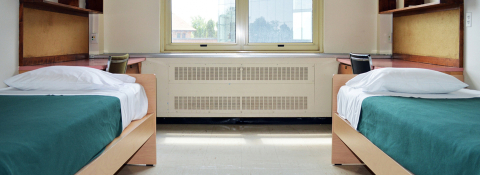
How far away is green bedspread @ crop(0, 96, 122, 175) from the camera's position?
116 cm

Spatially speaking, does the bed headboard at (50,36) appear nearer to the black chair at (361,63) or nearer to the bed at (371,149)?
the bed at (371,149)

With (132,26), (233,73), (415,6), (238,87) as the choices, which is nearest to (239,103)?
(238,87)

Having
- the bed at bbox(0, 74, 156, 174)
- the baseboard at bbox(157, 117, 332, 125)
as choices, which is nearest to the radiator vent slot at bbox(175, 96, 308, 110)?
the baseboard at bbox(157, 117, 332, 125)

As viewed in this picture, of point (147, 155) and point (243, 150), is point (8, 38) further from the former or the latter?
point (243, 150)

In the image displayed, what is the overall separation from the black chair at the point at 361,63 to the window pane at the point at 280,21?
42.7 inches

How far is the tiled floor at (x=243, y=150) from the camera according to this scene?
257cm

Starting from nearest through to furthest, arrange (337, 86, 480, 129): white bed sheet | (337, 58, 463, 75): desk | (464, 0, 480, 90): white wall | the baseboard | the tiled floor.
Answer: (337, 86, 480, 129): white bed sheet → the tiled floor → (464, 0, 480, 90): white wall → (337, 58, 463, 75): desk → the baseboard

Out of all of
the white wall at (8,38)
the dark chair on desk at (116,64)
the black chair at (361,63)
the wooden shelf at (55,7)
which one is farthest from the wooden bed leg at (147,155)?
the black chair at (361,63)

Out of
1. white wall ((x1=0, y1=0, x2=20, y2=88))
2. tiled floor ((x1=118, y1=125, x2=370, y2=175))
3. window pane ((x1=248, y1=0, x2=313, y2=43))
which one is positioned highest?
window pane ((x1=248, y1=0, x2=313, y2=43))

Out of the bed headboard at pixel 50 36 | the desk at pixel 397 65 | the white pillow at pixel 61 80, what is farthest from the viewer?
the bed headboard at pixel 50 36

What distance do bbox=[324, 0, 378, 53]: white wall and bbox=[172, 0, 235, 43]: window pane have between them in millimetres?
1039

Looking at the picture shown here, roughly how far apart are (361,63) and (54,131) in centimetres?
250

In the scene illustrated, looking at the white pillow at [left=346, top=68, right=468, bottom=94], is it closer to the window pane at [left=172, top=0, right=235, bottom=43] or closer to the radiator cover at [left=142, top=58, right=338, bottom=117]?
the radiator cover at [left=142, top=58, right=338, bottom=117]

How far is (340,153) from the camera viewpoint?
2.63 metres
